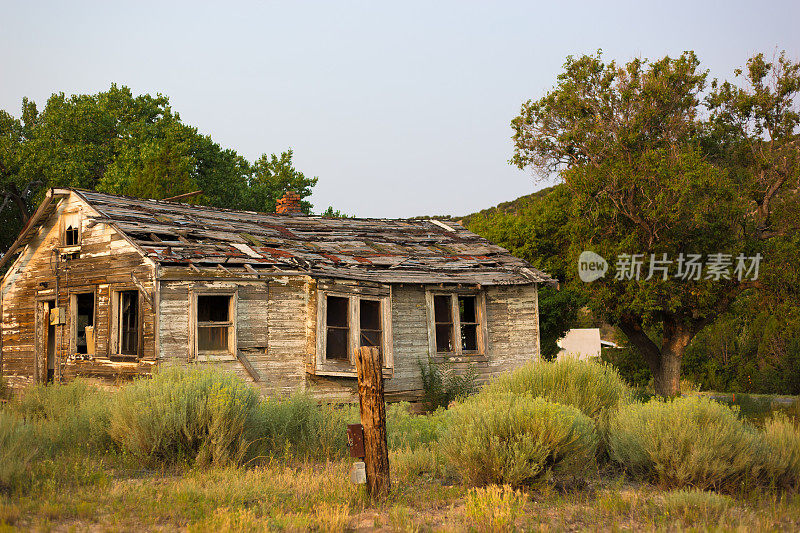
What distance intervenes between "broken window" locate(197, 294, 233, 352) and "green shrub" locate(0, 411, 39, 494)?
18.9 feet

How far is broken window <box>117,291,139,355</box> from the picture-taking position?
15.2 m

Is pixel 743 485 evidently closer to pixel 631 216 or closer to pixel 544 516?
pixel 544 516

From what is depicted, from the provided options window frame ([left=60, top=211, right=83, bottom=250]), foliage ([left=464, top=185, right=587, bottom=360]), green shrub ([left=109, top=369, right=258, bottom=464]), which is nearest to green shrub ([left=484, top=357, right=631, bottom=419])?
green shrub ([left=109, top=369, right=258, bottom=464])

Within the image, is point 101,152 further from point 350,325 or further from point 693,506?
point 693,506

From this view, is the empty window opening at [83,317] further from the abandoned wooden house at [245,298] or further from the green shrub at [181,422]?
the green shrub at [181,422]

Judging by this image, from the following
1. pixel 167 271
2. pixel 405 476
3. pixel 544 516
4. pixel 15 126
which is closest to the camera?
pixel 544 516

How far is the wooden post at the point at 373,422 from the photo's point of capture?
784 centimetres

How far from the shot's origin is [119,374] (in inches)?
578

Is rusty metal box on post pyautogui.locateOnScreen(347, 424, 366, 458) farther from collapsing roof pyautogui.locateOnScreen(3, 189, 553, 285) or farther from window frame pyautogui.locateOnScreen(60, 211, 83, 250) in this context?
window frame pyautogui.locateOnScreen(60, 211, 83, 250)

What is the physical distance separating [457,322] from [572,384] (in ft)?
23.4

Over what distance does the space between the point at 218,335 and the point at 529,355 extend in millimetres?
8093

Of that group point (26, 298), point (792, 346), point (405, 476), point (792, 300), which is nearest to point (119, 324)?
point (26, 298)

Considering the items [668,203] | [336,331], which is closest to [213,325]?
[336,331]

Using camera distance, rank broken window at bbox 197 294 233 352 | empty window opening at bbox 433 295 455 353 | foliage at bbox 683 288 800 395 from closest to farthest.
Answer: broken window at bbox 197 294 233 352 < empty window opening at bbox 433 295 455 353 < foliage at bbox 683 288 800 395
